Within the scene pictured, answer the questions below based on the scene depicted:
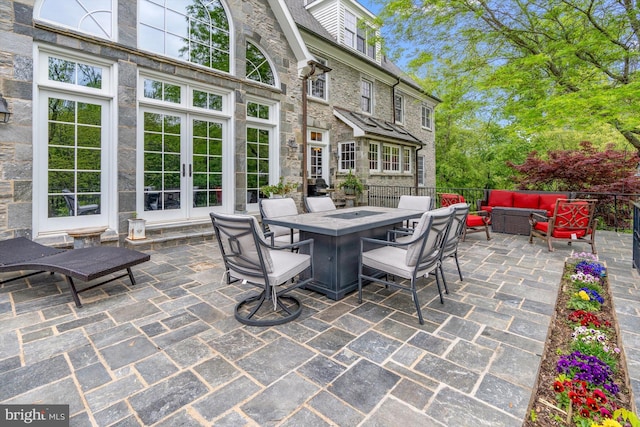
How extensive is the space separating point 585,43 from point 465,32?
2.74 meters

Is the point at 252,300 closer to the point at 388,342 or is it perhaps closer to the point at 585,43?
the point at 388,342

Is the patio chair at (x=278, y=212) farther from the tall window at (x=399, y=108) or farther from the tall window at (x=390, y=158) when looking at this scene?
the tall window at (x=399, y=108)

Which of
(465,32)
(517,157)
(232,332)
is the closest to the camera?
(232,332)

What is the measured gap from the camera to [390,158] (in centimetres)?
1205

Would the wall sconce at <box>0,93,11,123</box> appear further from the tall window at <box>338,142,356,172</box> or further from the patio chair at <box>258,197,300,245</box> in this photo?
the tall window at <box>338,142,356,172</box>

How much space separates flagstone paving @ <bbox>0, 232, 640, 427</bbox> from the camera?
167cm

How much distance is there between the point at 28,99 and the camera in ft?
14.0

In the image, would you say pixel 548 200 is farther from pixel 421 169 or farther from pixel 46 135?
pixel 46 135

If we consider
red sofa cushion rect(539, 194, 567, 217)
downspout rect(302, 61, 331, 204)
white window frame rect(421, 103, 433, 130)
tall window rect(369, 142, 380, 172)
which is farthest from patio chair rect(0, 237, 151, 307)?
white window frame rect(421, 103, 433, 130)

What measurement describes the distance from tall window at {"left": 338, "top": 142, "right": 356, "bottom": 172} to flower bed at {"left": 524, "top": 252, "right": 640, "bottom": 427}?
7.69 metres

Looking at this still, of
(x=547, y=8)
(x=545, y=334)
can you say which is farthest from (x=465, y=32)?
(x=545, y=334)

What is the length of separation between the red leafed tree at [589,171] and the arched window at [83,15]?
10969 mm

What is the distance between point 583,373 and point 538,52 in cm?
892

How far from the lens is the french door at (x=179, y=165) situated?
562 cm
